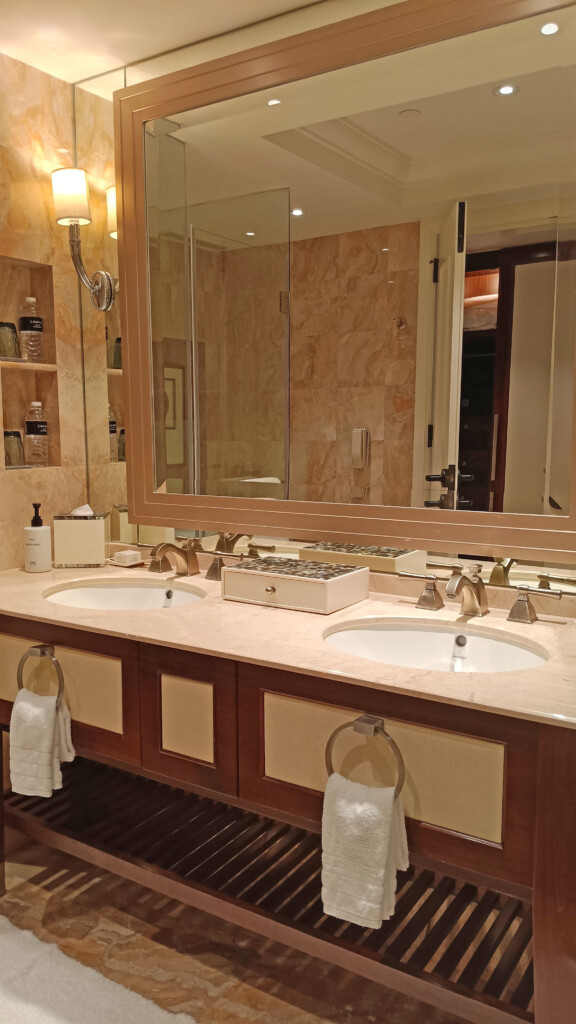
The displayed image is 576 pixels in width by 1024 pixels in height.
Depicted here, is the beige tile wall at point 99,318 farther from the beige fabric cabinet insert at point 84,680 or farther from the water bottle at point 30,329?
the beige fabric cabinet insert at point 84,680

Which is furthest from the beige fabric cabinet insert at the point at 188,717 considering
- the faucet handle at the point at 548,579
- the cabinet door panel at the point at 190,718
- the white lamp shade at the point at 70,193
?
the white lamp shade at the point at 70,193

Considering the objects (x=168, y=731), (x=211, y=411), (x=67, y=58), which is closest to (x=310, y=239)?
(x=211, y=411)

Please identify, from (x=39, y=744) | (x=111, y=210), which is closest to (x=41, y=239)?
(x=111, y=210)

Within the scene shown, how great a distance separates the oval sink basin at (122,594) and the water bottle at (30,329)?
2.40 ft

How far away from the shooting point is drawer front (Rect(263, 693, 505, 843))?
1.16m

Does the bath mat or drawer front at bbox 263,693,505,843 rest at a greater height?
drawer front at bbox 263,693,505,843

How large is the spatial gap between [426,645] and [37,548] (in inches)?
45.2

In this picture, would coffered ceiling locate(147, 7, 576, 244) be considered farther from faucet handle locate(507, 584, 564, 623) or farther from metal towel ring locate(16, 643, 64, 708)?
metal towel ring locate(16, 643, 64, 708)

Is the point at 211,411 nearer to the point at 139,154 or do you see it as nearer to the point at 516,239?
the point at 139,154

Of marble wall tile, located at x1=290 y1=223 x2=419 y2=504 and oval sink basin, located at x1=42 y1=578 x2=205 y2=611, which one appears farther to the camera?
oval sink basin, located at x1=42 y1=578 x2=205 y2=611

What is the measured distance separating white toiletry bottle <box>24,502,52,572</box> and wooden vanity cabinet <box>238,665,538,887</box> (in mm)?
960

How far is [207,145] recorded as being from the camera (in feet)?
6.36

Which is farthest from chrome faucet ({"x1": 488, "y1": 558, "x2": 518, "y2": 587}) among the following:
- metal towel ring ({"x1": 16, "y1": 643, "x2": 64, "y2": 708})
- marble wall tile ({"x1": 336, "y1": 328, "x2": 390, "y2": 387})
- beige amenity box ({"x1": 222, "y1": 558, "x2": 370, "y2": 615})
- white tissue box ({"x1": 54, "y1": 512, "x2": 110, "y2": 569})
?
white tissue box ({"x1": 54, "y1": 512, "x2": 110, "y2": 569})

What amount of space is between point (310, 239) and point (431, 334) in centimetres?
39
